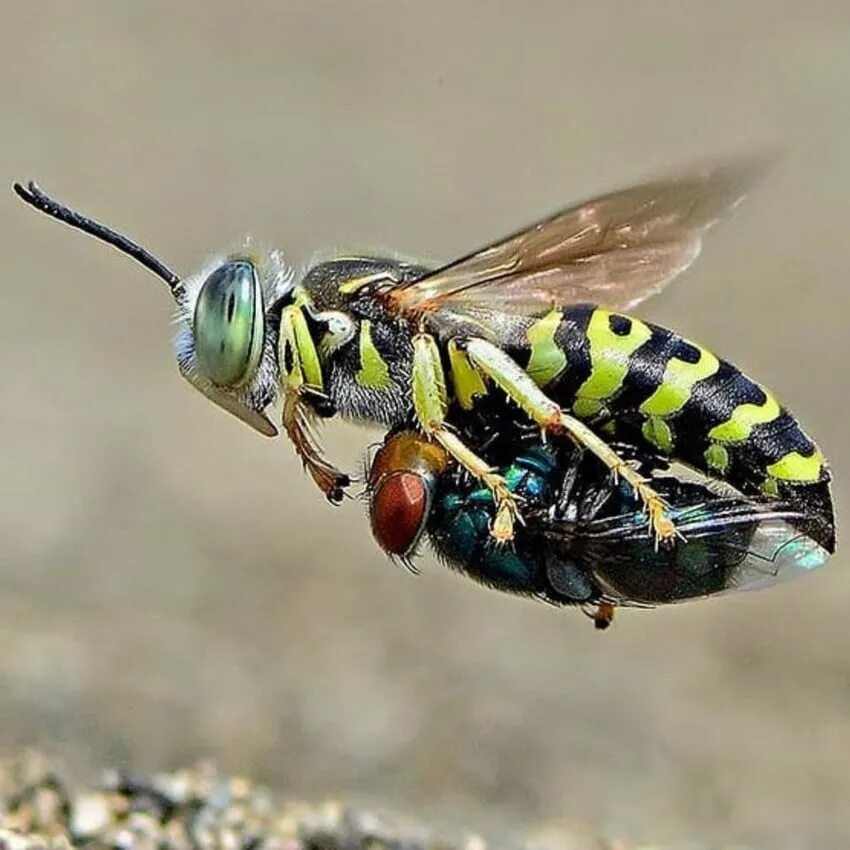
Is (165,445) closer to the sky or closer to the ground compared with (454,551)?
closer to the sky

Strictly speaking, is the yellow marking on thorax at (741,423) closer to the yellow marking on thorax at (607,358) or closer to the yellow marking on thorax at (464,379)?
the yellow marking on thorax at (607,358)

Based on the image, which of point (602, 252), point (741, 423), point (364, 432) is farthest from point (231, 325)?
point (364, 432)

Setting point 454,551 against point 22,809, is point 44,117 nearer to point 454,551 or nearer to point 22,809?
point 22,809

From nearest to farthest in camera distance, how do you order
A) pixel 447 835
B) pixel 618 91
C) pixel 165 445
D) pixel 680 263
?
pixel 680 263, pixel 447 835, pixel 165 445, pixel 618 91

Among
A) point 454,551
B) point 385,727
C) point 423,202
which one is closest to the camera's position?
point 454,551

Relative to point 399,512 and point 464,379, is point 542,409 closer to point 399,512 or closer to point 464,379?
point 464,379

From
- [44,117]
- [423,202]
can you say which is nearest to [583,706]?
[423,202]

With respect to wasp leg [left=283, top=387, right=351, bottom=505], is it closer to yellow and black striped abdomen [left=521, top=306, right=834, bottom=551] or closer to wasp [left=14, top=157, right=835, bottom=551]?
wasp [left=14, top=157, right=835, bottom=551]
